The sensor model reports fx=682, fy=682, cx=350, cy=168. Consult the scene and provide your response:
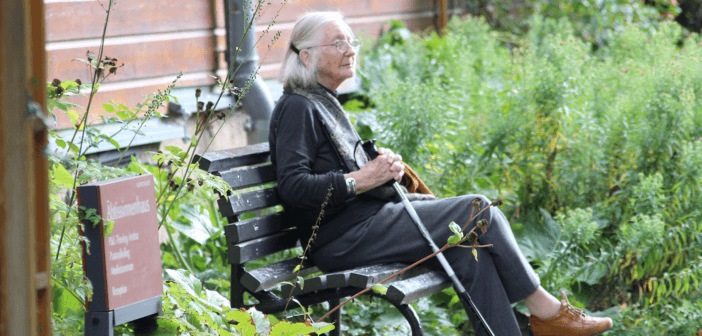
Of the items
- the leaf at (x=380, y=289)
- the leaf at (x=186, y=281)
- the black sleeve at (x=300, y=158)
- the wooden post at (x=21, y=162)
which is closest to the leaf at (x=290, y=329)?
the leaf at (x=186, y=281)

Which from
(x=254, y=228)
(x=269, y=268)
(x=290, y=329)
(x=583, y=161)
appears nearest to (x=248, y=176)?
(x=254, y=228)

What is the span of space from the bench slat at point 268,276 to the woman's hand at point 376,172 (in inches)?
15.3

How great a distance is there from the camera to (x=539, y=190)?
12.4ft

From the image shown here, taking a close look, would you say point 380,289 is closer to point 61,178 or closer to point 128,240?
point 128,240

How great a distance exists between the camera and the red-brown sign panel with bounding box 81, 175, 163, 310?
1502mm

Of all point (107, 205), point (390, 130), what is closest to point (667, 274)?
point (390, 130)

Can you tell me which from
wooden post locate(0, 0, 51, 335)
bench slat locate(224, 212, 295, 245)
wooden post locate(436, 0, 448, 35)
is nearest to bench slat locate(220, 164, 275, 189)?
bench slat locate(224, 212, 295, 245)

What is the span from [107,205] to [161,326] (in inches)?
15.2

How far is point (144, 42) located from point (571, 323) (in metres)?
2.73

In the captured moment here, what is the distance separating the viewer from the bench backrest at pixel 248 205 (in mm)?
2453

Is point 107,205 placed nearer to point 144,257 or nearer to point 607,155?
point 144,257

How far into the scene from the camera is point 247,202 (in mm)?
2523

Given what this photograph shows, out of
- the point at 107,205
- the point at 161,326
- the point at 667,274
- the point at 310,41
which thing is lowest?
the point at 667,274

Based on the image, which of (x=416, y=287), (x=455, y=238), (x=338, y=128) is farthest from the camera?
(x=338, y=128)
